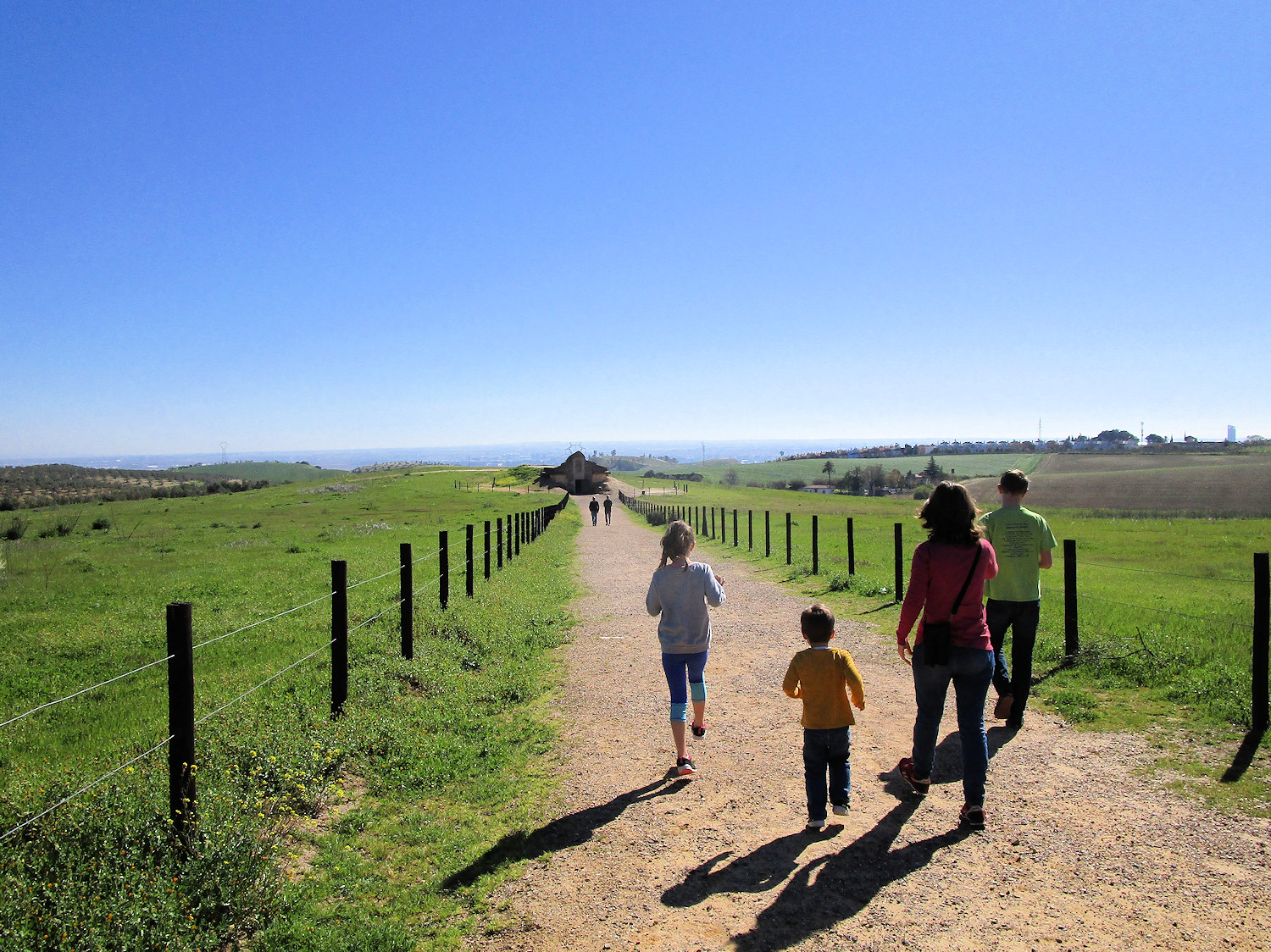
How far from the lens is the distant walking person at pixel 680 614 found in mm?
5484

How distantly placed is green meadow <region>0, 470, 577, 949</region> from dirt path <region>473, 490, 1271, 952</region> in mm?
581

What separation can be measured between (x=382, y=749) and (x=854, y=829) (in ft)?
12.6

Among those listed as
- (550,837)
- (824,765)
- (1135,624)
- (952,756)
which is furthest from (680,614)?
(1135,624)

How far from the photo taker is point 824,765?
453cm

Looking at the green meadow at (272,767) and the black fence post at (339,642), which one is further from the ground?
the black fence post at (339,642)

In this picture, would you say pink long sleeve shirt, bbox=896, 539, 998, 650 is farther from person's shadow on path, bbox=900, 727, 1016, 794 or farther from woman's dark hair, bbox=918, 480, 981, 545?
person's shadow on path, bbox=900, 727, 1016, 794

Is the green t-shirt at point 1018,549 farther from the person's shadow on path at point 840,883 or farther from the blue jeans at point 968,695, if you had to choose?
the person's shadow on path at point 840,883

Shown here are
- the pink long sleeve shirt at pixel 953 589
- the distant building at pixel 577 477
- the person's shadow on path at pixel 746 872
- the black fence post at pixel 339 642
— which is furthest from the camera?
the distant building at pixel 577 477

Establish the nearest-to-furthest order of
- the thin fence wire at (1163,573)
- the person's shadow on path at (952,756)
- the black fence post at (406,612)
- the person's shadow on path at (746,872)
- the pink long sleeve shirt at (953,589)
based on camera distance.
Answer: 1. the person's shadow on path at (746,872)
2. the pink long sleeve shirt at (953,589)
3. the person's shadow on path at (952,756)
4. the black fence post at (406,612)
5. the thin fence wire at (1163,573)


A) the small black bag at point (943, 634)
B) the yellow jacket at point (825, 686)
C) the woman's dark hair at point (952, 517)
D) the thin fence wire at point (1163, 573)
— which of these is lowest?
the thin fence wire at point (1163, 573)

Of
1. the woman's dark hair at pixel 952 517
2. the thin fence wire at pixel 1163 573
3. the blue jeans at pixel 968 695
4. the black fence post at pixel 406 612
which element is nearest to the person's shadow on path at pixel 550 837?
the blue jeans at pixel 968 695

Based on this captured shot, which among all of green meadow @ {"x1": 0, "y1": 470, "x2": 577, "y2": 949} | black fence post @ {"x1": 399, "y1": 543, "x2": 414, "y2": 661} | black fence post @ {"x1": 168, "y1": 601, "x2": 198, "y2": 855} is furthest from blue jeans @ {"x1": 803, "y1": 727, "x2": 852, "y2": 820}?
black fence post @ {"x1": 399, "y1": 543, "x2": 414, "y2": 661}

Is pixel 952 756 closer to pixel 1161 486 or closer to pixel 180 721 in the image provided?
pixel 180 721

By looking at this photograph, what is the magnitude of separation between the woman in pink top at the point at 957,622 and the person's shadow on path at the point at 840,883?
1.67 feet
